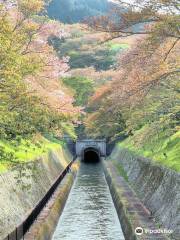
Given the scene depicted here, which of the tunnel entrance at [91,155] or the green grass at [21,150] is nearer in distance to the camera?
the green grass at [21,150]

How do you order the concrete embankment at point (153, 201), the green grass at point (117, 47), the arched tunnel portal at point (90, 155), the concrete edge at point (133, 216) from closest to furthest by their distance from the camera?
the concrete edge at point (133, 216), the concrete embankment at point (153, 201), the arched tunnel portal at point (90, 155), the green grass at point (117, 47)

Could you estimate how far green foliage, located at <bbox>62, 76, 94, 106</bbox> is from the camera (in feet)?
261

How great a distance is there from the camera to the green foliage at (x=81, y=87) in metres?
79.4

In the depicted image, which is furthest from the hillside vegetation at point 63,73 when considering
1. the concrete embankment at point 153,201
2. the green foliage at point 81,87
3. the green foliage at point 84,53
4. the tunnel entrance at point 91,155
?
the green foliage at point 84,53

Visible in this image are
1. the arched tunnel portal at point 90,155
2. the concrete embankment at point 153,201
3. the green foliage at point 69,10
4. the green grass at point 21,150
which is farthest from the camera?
the green foliage at point 69,10

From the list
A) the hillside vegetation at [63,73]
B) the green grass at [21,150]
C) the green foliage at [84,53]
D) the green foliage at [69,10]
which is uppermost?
the green foliage at [69,10]

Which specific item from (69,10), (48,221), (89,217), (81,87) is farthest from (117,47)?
(48,221)

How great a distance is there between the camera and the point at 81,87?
265ft

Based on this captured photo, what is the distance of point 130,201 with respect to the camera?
81.9 ft

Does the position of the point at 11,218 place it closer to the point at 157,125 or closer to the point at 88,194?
the point at 157,125

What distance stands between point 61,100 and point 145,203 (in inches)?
316

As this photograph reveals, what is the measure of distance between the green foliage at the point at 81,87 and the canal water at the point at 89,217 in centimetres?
3876

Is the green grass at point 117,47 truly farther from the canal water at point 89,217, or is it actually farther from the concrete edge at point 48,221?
the concrete edge at point 48,221

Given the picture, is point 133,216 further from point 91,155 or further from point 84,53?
point 84,53
